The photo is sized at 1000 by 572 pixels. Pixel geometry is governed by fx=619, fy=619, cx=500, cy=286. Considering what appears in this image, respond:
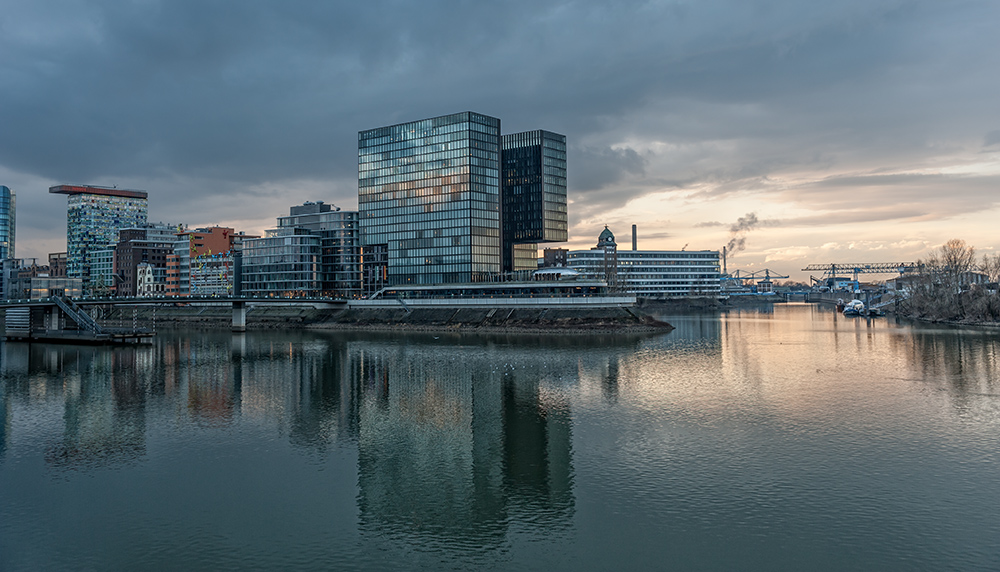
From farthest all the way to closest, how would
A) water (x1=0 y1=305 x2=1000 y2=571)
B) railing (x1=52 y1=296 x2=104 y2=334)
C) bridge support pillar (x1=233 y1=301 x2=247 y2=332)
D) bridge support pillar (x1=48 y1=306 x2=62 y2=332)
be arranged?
bridge support pillar (x1=233 y1=301 x2=247 y2=332) → bridge support pillar (x1=48 y1=306 x2=62 y2=332) → railing (x1=52 y1=296 x2=104 y2=334) → water (x1=0 y1=305 x2=1000 y2=571)

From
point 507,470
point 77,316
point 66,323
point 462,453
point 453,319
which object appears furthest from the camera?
point 453,319

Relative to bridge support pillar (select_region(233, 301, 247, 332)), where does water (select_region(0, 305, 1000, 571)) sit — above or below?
below

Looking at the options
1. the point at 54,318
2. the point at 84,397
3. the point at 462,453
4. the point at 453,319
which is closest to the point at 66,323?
the point at 54,318

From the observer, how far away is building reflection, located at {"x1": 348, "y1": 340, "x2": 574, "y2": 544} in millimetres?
31703

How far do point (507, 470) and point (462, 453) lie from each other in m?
4.78

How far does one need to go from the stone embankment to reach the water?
2389 inches

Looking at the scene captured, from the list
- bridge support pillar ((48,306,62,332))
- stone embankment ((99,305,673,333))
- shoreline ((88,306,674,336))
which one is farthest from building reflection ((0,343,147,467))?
shoreline ((88,306,674,336))

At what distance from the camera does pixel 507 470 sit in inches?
1550

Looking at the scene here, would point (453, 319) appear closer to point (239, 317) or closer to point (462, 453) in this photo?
point (239, 317)

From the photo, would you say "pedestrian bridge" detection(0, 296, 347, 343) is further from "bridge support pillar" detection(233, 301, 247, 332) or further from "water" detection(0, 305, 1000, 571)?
"water" detection(0, 305, 1000, 571)

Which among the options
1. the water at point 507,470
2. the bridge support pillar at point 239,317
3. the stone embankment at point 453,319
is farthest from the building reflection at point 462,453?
the bridge support pillar at point 239,317

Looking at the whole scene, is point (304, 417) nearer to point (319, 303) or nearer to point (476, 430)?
point (476, 430)

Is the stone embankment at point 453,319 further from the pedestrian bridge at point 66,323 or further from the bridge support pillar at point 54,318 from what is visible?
the bridge support pillar at point 54,318

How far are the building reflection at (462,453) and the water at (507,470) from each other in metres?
0.23
